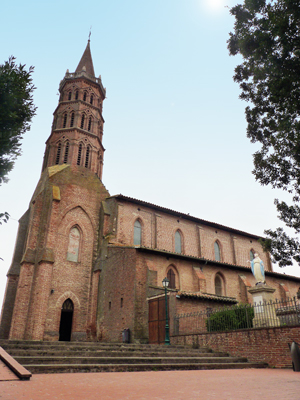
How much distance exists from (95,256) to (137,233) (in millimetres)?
4111

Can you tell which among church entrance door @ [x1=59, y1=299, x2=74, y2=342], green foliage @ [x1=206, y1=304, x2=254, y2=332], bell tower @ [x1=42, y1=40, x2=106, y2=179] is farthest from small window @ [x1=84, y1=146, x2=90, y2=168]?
green foliage @ [x1=206, y1=304, x2=254, y2=332]

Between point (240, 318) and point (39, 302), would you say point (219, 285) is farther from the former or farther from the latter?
point (39, 302)

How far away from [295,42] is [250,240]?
28988 mm

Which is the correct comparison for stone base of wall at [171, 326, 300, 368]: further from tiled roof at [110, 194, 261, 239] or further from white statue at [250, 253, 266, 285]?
tiled roof at [110, 194, 261, 239]

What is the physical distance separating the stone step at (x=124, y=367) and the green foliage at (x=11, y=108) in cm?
475

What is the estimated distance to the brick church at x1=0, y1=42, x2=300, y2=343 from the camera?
20531 millimetres

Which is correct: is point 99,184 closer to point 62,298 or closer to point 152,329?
point 62,298

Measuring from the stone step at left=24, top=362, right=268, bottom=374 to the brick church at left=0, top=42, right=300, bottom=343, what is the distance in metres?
6.42

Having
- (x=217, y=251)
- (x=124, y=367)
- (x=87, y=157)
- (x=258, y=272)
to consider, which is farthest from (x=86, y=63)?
(x=124, y=367)

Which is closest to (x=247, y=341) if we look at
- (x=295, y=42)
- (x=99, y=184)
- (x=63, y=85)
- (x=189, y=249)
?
(x=295, y=42)

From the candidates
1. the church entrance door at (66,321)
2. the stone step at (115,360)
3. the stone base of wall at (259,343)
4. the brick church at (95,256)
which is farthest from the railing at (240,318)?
the church entrance door at (66,321)

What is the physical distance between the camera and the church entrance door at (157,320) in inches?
699

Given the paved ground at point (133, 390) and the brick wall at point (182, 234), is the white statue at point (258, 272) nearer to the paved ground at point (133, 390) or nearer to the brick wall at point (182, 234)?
the paved ground at point (133, 390)

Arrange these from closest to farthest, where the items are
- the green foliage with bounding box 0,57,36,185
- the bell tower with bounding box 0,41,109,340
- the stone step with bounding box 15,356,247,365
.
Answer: the green foliage with bounding box 0,57,36,185
the stone step with bounding box 15,356,247,365
the bell tower with bounding box 0,41,109,340
